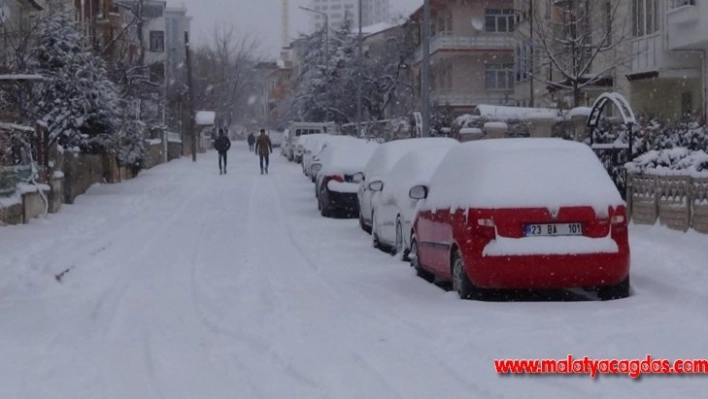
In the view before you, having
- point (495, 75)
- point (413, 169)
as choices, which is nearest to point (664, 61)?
point (413, 169)

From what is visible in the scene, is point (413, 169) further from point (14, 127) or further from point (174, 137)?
point (174, 137)

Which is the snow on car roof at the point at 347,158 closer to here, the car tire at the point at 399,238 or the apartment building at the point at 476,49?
the car tire at the point at 399,238

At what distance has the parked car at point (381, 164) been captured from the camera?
18703mm

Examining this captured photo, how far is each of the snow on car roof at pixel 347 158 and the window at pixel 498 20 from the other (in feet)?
132

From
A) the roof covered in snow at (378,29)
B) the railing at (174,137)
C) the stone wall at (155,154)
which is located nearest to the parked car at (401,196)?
the stone wall at (155,154)

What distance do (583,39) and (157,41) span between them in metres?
57.0

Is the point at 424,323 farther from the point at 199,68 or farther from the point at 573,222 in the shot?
the point at 199,68

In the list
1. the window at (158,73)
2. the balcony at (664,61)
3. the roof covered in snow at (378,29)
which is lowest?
the balcony at (664,61)

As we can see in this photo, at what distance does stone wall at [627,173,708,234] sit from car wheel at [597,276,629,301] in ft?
12.7

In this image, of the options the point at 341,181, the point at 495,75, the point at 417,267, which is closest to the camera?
the point at 417,267

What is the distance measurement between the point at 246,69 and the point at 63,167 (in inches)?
3927

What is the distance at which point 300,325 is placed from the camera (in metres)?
9.91

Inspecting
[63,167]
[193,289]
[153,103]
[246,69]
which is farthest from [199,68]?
[193,289]

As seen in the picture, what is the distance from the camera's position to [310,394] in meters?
7.21
